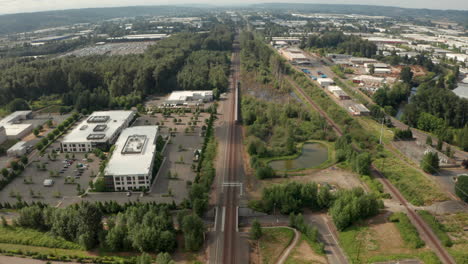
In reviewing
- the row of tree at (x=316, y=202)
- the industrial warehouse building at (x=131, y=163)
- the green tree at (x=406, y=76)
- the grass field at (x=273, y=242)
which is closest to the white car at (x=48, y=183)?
the industrial warehouse building at (x=131, y=163)

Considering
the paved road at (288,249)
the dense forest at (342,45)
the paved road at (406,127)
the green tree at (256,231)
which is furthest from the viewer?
the dense forest at (342,45)

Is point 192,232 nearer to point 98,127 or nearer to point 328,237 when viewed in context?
point 328,237

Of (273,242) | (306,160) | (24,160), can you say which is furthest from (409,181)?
(24,160)

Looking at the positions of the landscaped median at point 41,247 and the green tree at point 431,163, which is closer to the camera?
the landscaped median at point 41,247

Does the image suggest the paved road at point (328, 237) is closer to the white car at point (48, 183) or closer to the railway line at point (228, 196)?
the railway line at point (228, 196)


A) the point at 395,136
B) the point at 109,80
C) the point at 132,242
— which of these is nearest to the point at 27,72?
the point at 109,80
